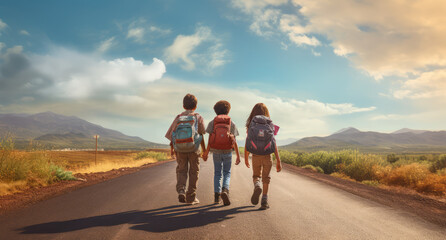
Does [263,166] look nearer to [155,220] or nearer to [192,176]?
[192,176]

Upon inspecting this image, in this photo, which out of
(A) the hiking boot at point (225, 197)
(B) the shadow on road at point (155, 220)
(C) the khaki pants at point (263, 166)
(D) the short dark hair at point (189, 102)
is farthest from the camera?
(D) the short dark hair at point (189, 102)

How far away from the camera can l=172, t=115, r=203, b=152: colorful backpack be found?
6.03m

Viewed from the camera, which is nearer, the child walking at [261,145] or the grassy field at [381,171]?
the child walking at [261,145]

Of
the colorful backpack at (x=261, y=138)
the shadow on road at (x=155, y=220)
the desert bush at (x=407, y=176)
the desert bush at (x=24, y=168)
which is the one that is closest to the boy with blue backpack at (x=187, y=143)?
the shadow on road at (x=155, y=220)

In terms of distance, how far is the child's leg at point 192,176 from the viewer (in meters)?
5.95

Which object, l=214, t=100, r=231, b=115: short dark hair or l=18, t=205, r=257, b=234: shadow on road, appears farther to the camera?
l=214, t=100, r=231, b=115: short dark hair

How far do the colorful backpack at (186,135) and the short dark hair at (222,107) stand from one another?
0.56m

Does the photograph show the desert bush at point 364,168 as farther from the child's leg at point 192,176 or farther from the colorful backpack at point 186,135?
the colorful backpack at point 186,135

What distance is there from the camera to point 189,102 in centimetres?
648

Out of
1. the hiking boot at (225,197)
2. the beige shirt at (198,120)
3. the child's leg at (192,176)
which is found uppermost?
the beige shirt at (198,120)

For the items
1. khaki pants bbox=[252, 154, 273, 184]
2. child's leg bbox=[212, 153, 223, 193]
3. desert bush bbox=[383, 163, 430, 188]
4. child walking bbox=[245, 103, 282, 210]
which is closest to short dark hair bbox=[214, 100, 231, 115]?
child walking bbox=[245, 103, 282, 210]

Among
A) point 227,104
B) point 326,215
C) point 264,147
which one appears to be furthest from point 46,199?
point 326,215

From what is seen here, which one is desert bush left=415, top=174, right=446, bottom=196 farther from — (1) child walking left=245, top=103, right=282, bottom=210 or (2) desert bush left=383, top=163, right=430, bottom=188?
(1) child walking left=245, top=103, right=282, bottom=210

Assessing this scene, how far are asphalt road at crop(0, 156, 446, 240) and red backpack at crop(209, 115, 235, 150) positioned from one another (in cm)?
133
